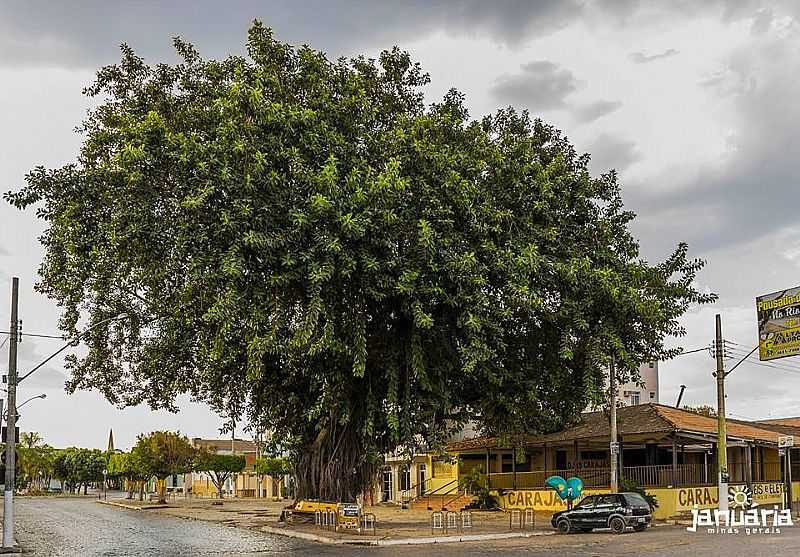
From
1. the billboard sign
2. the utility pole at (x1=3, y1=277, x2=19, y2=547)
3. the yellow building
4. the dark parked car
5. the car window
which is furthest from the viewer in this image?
the yellow building

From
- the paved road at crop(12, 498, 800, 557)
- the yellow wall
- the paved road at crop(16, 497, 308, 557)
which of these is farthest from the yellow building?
the paved road at crop(16, 497, 308, 557)

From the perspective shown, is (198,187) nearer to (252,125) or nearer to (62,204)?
(252,125)

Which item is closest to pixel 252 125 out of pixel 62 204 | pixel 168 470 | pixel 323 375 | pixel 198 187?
pixel 198 187

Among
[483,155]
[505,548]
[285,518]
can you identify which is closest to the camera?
[505,548]

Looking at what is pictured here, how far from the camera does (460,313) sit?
29812mm

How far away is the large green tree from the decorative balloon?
194 inches

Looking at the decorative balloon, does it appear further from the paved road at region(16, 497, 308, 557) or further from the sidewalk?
the paved road at region(16, 497, 308, 557)

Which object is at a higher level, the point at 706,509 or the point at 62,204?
the point at 62,204

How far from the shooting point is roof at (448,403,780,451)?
42.0m

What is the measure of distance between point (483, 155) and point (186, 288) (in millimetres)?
10912

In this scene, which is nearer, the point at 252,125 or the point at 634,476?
the point at 252,125

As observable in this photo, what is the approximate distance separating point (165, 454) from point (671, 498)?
1592 inches

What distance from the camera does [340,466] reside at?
1423 inches

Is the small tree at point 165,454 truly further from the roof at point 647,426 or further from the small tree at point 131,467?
the roof at point 647,426
